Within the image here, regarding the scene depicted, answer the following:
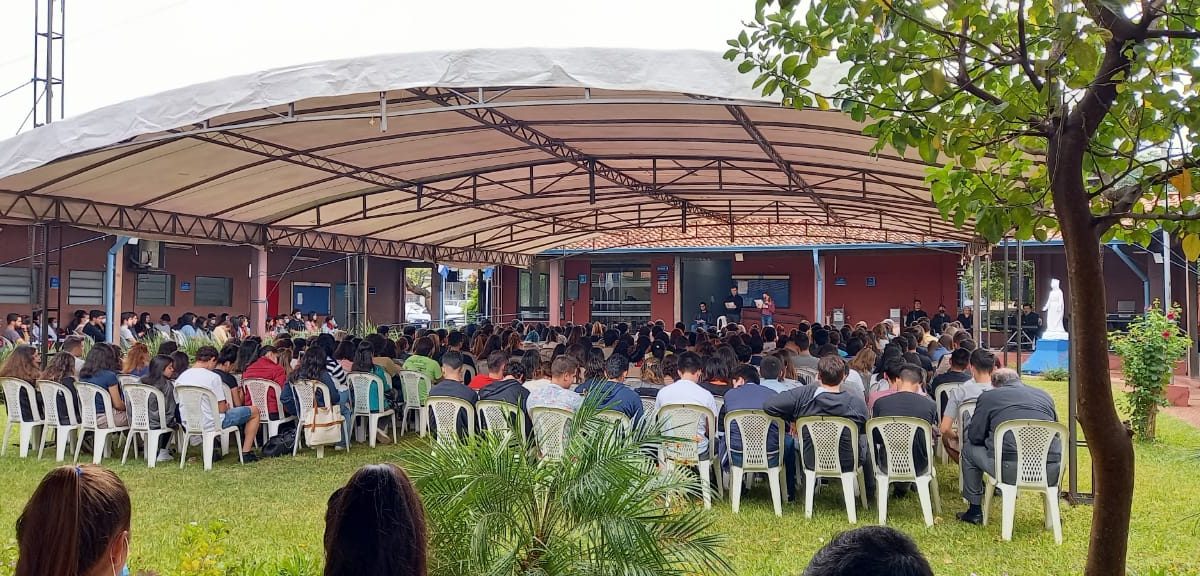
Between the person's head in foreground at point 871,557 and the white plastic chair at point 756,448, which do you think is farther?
the white plastic chair at point 756,448

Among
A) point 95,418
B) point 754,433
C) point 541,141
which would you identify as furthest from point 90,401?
point 754,433

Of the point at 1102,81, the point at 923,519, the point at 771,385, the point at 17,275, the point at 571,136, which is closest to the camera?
the point at 1102,81

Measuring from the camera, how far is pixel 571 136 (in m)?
9.62

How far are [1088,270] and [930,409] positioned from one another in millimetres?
3566

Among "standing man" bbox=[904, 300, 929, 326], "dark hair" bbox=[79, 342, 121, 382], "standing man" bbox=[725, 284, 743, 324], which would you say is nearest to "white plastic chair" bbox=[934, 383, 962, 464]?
"dark hair" bbox=[79, 342, 121, 382]

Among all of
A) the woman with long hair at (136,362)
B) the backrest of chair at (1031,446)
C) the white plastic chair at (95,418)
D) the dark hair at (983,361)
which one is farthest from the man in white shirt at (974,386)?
the woman with long hair at (136,362)

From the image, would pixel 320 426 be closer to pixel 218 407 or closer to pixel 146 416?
pixel 218 407

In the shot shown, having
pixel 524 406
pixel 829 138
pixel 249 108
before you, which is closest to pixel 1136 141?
pixel 524 406

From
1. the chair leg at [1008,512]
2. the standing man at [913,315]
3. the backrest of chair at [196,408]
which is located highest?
the standing man at [913,315]

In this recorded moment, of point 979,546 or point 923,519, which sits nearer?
point 979,546

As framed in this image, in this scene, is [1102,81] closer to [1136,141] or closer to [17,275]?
[1136,141]

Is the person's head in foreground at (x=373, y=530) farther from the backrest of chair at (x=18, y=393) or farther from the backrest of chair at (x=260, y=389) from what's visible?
the backrest of chair at (x=18, y=393)

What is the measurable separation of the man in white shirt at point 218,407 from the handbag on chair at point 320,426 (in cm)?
49

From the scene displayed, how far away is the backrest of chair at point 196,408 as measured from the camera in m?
7.04
